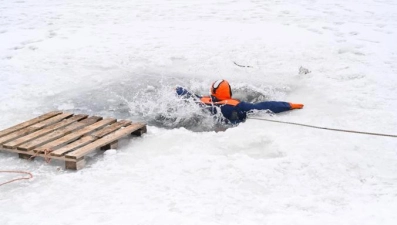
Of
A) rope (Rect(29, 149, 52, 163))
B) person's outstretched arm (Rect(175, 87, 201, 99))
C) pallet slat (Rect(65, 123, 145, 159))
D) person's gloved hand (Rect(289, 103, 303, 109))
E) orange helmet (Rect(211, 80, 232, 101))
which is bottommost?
rope (Rect(29, 149, 52, 163))

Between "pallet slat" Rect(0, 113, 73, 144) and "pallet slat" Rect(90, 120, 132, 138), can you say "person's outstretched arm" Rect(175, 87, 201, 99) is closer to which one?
"pallet slat" Rect(90, 120, 132, 138)

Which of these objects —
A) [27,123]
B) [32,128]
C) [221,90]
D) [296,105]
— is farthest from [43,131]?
[296,105]

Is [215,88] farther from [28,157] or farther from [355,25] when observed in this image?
[355,25]

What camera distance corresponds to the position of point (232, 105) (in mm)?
6762

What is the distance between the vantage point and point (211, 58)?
A: 9.43m

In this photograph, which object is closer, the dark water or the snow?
the snow

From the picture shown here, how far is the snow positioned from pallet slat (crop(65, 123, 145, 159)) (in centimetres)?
14

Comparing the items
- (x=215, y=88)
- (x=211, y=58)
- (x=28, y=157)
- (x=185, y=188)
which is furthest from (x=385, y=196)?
(x=211, y=58)

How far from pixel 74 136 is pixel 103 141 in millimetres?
442

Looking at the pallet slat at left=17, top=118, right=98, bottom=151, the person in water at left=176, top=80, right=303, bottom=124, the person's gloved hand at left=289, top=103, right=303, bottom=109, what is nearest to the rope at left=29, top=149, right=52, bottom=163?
the pallet slat at left=17, top=118, right=98, bottom=151

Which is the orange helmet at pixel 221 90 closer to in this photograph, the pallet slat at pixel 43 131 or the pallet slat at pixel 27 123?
the pallet slat at pixel 43 131

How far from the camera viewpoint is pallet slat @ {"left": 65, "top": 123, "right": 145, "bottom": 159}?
5.46 m

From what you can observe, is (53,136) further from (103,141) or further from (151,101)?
(151,101)

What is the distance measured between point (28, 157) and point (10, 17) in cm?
792
